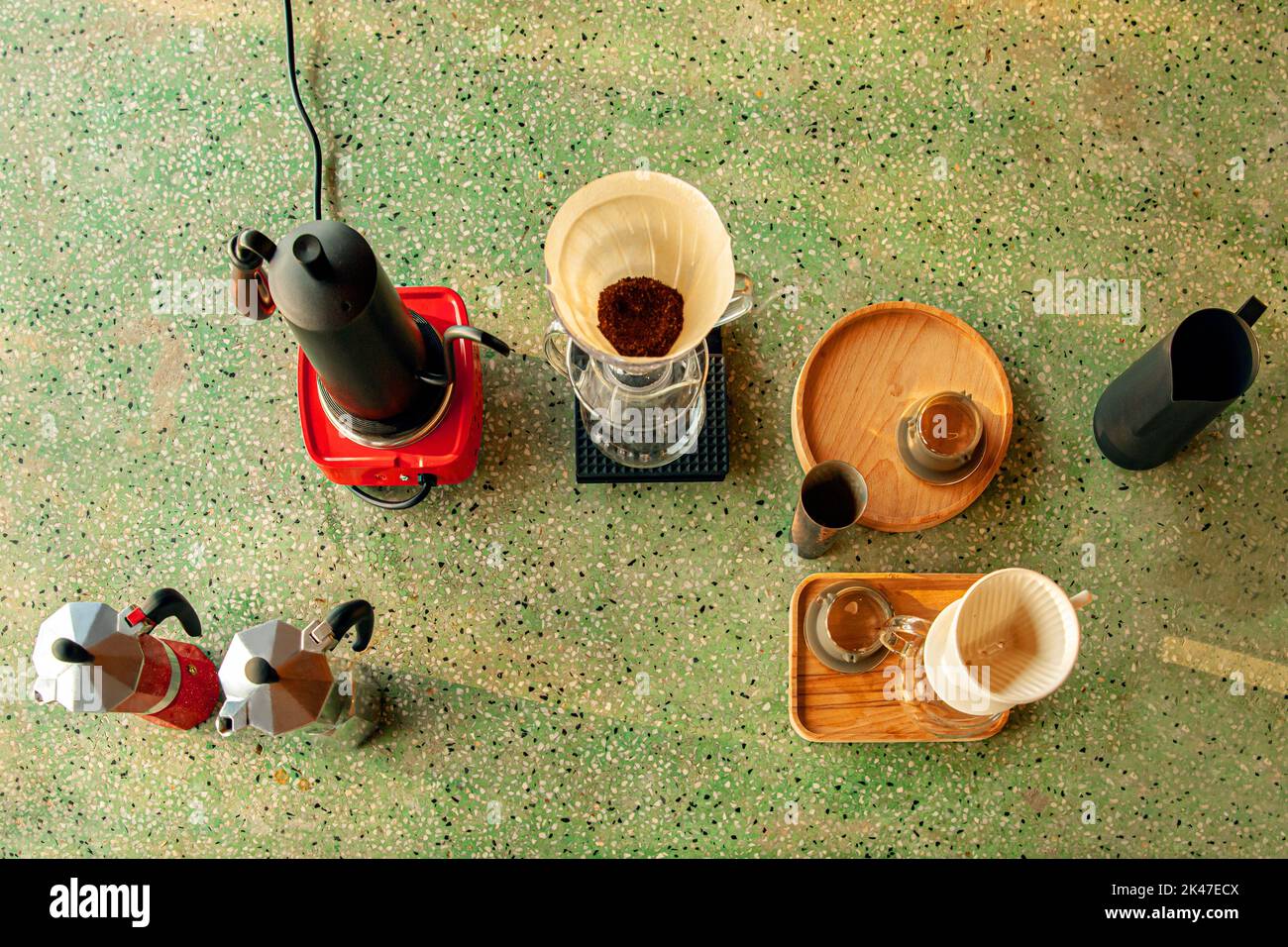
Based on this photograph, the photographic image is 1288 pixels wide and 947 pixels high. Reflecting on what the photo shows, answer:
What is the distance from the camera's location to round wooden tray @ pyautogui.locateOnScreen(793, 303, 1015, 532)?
3.66ft

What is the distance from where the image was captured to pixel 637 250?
989 mm

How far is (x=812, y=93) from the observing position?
122 centimetres

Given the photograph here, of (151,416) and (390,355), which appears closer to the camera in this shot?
(390,355)

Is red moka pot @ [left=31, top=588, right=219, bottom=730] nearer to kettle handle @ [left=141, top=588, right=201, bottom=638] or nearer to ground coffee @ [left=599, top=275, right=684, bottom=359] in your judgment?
kettle handle @ [left=141, top=588, right=201, bottom=638]

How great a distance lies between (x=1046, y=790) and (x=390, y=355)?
38.0 inches

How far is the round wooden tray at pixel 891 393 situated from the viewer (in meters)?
1.12

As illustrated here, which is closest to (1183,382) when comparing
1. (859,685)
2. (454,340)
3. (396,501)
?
(859,685)

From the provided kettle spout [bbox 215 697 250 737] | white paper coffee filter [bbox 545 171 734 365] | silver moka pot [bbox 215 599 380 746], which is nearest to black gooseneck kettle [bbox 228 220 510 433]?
white paper coffee filter [bbox 545 171 734 365]

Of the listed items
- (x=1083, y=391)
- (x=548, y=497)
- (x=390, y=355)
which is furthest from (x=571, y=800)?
(x=1083, y=391)

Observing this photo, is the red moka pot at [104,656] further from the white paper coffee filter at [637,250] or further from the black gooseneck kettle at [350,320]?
the white paper coffee filter at [637,250]

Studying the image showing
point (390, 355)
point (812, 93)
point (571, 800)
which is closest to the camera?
point (390, 355)

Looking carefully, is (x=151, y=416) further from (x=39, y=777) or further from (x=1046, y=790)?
→ (x=1046, y=790)

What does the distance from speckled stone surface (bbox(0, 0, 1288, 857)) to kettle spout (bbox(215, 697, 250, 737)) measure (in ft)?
0.66

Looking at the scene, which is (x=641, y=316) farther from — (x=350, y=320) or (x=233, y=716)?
(x=233, y=716)
